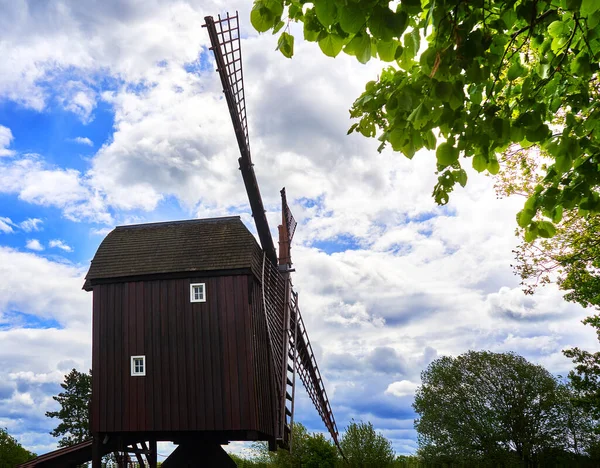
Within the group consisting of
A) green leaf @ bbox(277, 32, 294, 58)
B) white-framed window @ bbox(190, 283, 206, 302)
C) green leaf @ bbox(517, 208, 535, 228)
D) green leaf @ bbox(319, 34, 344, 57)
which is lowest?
green leaf @ bbox(517, 208, 535, 228)

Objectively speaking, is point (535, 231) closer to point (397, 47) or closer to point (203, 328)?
point (397, 47)

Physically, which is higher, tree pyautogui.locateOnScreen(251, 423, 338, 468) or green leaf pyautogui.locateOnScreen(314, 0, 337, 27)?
green leaf pyautogui.locateOnScreen(314, 0, 337, 27)

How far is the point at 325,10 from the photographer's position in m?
3.17

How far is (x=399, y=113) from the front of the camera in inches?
155

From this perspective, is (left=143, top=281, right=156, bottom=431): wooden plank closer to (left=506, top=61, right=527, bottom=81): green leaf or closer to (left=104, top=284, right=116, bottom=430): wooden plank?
(left=104, top=284, right=116, bottom=430): wooden plank

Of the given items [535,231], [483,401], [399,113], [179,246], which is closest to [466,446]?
[483,401]

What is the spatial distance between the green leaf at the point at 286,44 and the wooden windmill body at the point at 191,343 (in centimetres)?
1342

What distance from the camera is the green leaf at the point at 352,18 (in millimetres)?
3180

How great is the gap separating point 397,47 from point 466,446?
2498cm

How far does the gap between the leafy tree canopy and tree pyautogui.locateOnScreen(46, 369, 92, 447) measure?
3769cm

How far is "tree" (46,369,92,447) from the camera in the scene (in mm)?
37844

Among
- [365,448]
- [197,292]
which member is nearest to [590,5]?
[197,292]

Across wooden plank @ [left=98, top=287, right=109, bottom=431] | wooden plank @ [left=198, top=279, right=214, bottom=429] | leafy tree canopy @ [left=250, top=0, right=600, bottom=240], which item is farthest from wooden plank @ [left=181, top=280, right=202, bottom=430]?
leafy tree canopy @ [left=250, top=0, right=600, bottom=240]

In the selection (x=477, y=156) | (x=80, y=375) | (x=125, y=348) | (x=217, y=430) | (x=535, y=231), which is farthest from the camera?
(x=80, y=375)
